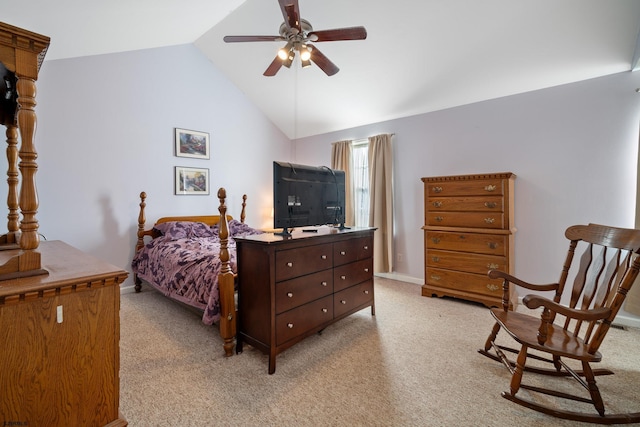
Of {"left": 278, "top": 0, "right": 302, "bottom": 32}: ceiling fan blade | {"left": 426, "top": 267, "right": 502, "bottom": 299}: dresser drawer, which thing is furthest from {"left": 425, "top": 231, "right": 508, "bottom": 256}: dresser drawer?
{"left": 278, "top": 0, "right": 302, "bottom": 32}: ceiling fan blade

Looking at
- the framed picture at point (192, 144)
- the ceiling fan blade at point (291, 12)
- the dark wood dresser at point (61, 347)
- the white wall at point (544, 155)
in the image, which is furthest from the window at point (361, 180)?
the dark wood dresser at point (61, 347)

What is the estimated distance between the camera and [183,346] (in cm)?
243

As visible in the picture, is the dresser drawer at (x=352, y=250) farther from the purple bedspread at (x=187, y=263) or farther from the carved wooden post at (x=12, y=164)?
the carved wooden post at (x=12, y=164)

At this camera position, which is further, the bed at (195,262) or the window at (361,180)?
the window at (361,180)

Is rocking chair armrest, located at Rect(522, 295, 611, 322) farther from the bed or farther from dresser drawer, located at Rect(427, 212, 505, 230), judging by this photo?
the bed

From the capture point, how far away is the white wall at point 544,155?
283 centimetres

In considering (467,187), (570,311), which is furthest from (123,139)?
(570,311)

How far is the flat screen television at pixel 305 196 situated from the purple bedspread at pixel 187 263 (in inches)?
29.6

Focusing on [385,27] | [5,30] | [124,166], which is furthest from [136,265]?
[385,27]

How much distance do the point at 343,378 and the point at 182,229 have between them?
2.90 m

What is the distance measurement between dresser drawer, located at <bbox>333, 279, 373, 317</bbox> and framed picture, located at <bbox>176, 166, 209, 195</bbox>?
10.1ft

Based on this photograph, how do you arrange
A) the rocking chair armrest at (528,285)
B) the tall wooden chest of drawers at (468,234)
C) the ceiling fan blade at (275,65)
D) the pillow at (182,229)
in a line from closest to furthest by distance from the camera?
the rocking chair armrest at (528,285), the ceiling fan blade at (275,65), the tall wooden chest of drawers at (468,234), the pillow at (182,229)

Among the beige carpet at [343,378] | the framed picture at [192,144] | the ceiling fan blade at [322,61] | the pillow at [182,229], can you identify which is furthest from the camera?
the framed picture at [192,144]

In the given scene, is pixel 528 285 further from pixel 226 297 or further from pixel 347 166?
pixel 347 166
